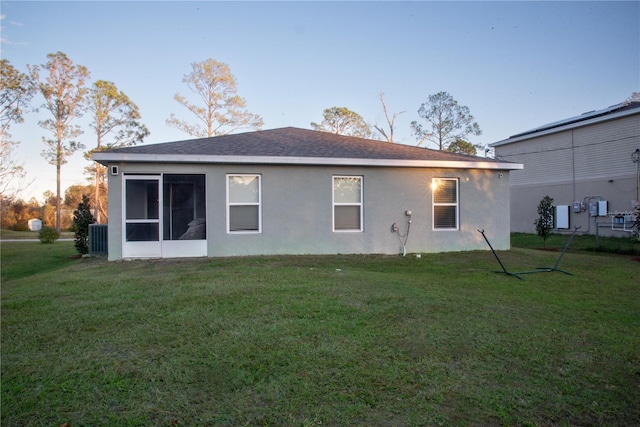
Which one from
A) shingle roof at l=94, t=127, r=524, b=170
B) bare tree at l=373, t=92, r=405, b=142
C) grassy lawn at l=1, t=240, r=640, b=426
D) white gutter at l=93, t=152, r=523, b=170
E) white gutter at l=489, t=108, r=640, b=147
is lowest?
grassy lawn at l=1, t=240, r=640, b=426

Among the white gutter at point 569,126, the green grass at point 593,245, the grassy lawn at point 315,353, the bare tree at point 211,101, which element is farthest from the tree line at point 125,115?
the grassy lawn at point 315,353

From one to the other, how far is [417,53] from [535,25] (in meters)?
4.95

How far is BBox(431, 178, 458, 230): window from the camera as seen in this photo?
1150 centimetres

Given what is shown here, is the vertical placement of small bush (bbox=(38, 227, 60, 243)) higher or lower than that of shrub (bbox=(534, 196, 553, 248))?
lower

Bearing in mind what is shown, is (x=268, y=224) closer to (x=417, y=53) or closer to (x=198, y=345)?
(x=198, y=345)

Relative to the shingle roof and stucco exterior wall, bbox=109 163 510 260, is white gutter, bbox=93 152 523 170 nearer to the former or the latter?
the shingle roof

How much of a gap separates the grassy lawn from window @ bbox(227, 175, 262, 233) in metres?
3.53

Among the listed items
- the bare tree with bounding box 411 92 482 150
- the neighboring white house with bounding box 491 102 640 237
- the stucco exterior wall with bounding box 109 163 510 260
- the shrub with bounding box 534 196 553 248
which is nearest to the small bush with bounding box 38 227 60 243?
the stucco exterior wall with bounding box 109 163 510 260

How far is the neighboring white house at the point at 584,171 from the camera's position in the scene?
→ 58.2ft

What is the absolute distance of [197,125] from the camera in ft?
98.9

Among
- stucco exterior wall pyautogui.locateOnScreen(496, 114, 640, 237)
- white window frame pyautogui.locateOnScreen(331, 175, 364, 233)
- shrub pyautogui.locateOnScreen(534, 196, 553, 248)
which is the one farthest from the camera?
stucco exterior wall pyautogui.locateOnScreen(496, 114, 640, 237)

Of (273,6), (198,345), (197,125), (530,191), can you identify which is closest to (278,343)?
(198,345)

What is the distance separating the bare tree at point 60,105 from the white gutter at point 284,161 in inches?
969

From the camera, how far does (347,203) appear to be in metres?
11.0
